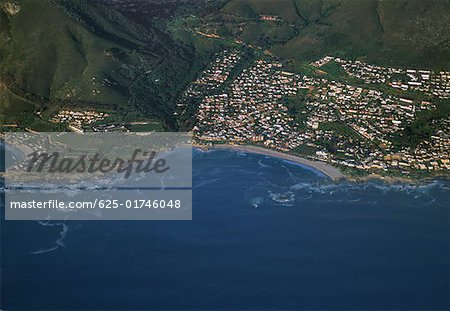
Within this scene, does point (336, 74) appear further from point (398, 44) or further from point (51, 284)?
point (51, 284)

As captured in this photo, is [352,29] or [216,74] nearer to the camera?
[216,74]

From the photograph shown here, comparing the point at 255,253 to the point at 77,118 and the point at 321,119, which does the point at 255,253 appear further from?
the point at 77,118

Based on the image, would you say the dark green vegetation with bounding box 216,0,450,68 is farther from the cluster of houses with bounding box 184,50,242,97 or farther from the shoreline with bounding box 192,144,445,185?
the shoreline with bounding box 192,144,445,185

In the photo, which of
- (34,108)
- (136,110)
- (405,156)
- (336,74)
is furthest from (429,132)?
(34,108)

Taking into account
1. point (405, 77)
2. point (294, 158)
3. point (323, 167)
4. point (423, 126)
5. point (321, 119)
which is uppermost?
point (405, 77)

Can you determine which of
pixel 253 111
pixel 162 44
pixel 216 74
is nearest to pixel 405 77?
pixel 253 111

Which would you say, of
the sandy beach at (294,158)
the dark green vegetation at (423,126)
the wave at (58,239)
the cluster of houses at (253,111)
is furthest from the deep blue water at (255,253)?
the cluster of houses at (253,111)

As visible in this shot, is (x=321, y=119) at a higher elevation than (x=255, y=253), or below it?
higher
